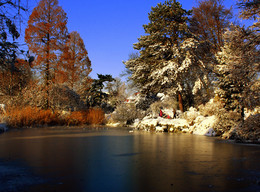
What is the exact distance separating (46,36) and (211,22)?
15.4 m

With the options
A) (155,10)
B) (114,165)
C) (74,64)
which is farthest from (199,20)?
(114,165)

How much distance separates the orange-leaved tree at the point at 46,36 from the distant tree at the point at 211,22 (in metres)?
12.4

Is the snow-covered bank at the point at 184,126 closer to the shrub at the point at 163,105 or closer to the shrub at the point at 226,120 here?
the shrub at the point at 226,120

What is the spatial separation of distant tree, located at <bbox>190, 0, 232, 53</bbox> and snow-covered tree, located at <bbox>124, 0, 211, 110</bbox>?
2.42 m

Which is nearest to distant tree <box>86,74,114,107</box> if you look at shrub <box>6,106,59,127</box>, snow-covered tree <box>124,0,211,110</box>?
snow-covered tree <box>124,0,211,110</box>

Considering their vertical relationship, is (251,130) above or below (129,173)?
above

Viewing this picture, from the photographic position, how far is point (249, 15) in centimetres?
946

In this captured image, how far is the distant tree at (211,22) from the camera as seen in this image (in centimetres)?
2194

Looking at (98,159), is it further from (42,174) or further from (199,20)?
(199,20)

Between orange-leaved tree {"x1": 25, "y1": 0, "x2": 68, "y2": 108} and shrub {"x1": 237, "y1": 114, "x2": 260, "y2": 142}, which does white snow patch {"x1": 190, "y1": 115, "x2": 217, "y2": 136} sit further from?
orange-leaved tree {"x1": 25, "y1": 0, "x2": 68, "y2": 108}

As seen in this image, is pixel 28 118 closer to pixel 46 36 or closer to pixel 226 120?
pixel 46 36

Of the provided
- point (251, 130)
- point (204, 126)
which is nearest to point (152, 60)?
point (204, 126)

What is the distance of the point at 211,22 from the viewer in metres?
22.1

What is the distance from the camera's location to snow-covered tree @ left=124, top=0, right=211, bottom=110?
705 inches
